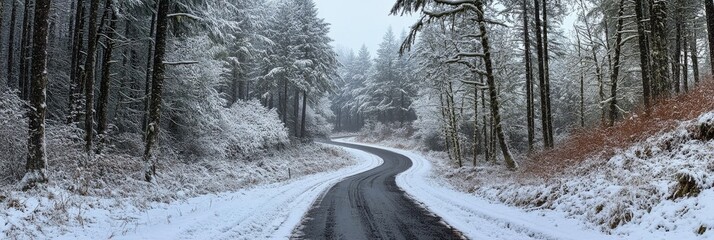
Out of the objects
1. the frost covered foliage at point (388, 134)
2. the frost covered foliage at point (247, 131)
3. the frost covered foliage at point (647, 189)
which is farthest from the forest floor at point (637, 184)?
the frost covered foliage at point (388, 134)

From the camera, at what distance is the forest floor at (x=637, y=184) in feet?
19.8

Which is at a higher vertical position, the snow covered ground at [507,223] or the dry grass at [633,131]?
the dry grass at [633,131]

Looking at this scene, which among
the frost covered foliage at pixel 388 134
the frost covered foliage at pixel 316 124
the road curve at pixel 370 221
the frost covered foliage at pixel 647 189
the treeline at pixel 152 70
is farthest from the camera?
the frost covered foliage at pixel 388 134

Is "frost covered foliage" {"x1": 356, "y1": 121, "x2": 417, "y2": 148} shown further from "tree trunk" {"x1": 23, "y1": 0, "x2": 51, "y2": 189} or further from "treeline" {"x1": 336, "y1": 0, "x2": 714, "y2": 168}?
"tree trunk" {"x1": 23, "y1": 0, "x2": 51, "y2": 189}

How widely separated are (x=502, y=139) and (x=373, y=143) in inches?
1749

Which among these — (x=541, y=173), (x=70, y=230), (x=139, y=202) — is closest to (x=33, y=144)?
(x=139, y=202)

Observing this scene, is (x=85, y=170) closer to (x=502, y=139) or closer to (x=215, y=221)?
(x=215, y=221)

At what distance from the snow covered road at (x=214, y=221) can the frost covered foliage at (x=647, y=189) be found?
561 centimetres

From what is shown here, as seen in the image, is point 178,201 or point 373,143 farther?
point 373,143

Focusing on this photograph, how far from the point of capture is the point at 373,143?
5991 centimetres

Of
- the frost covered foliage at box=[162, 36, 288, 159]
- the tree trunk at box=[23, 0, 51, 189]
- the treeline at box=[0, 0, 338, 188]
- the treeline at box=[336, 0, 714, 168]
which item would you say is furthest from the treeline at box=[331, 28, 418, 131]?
the tree trunk at box=[23, 0, 51, 189]

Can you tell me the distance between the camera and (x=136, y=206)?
973 centimetres

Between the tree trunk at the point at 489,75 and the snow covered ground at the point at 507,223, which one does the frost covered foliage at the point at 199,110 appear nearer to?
the tree trunk at the point at 489,75

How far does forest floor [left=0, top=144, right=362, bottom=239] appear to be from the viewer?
7.13m
